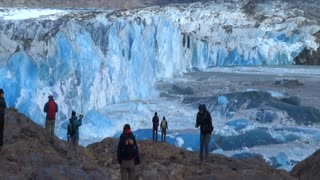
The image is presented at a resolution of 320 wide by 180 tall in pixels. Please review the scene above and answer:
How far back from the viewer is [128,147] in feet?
20.1

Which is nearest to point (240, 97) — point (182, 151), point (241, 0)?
point (182, 151)

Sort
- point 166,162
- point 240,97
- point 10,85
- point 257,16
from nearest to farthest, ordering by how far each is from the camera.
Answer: point 166,162 → point 10,85 → point 240,97 → point 257,16

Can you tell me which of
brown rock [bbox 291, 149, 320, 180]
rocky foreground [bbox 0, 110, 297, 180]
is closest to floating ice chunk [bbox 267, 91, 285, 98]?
rocky foreground [bbox 0, 110, 297, 180]

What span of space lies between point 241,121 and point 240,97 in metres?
4.84

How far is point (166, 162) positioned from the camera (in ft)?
31.2

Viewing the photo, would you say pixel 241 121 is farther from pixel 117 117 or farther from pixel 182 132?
pixel 117 117

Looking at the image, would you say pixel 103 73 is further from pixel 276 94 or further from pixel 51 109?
pixel 51 109

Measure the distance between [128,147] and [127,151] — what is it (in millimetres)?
41

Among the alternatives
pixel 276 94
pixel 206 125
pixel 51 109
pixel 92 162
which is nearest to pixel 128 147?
pixel 206 125

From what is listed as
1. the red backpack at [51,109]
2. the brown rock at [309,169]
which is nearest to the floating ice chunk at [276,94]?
the brown rock at [309,169]

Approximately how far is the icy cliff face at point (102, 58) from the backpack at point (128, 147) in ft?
32.9

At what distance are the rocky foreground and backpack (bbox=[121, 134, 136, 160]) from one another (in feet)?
2.02

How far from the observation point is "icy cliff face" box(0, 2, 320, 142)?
16.4 metres

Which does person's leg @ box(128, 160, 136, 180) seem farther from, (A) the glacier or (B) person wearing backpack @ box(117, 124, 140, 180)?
(A) the glacier
